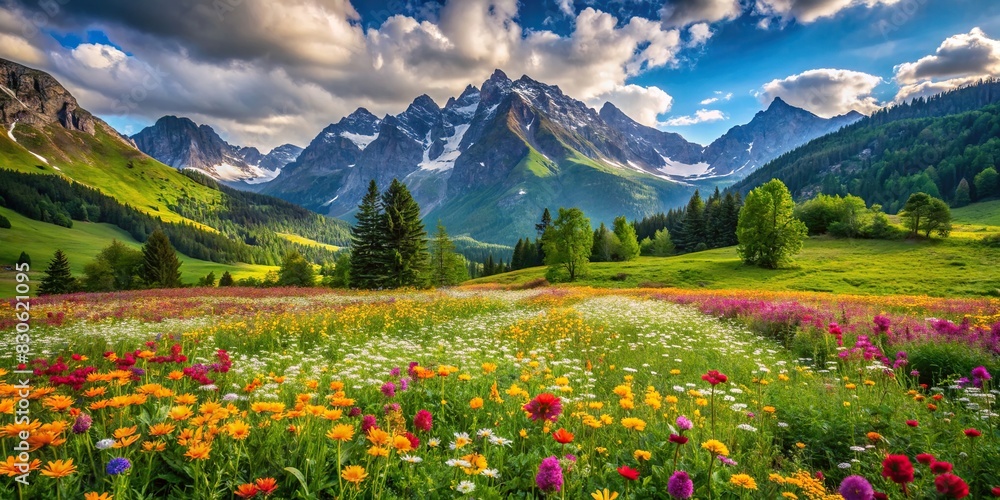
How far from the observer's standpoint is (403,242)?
40812 mm

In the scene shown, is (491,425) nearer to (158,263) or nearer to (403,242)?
(403,242)

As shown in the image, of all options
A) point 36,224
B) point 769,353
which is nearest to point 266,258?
point 36,224

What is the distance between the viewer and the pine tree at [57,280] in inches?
2079

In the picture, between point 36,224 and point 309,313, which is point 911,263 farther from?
point 36,224

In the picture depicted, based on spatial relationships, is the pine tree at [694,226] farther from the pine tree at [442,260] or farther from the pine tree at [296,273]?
the pine tree at [296,273]

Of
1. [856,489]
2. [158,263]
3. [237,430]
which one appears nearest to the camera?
[856,489]

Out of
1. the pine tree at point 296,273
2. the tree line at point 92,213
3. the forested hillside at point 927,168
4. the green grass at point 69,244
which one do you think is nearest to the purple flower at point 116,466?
the pine tree at point 296,273

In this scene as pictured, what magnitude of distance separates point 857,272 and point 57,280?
9533 cm

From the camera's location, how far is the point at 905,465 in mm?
2066

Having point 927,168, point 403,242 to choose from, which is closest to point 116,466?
point 403,242

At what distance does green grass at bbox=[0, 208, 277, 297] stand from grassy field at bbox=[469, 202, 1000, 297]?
10301 cm

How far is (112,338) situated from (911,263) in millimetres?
61467

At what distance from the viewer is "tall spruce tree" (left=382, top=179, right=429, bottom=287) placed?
4034cm

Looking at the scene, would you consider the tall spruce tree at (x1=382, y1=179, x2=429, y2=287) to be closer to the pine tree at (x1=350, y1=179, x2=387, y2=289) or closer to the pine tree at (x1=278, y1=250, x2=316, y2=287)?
the pine tree at (x1=350, y1=179, x2=387, y2=289)
